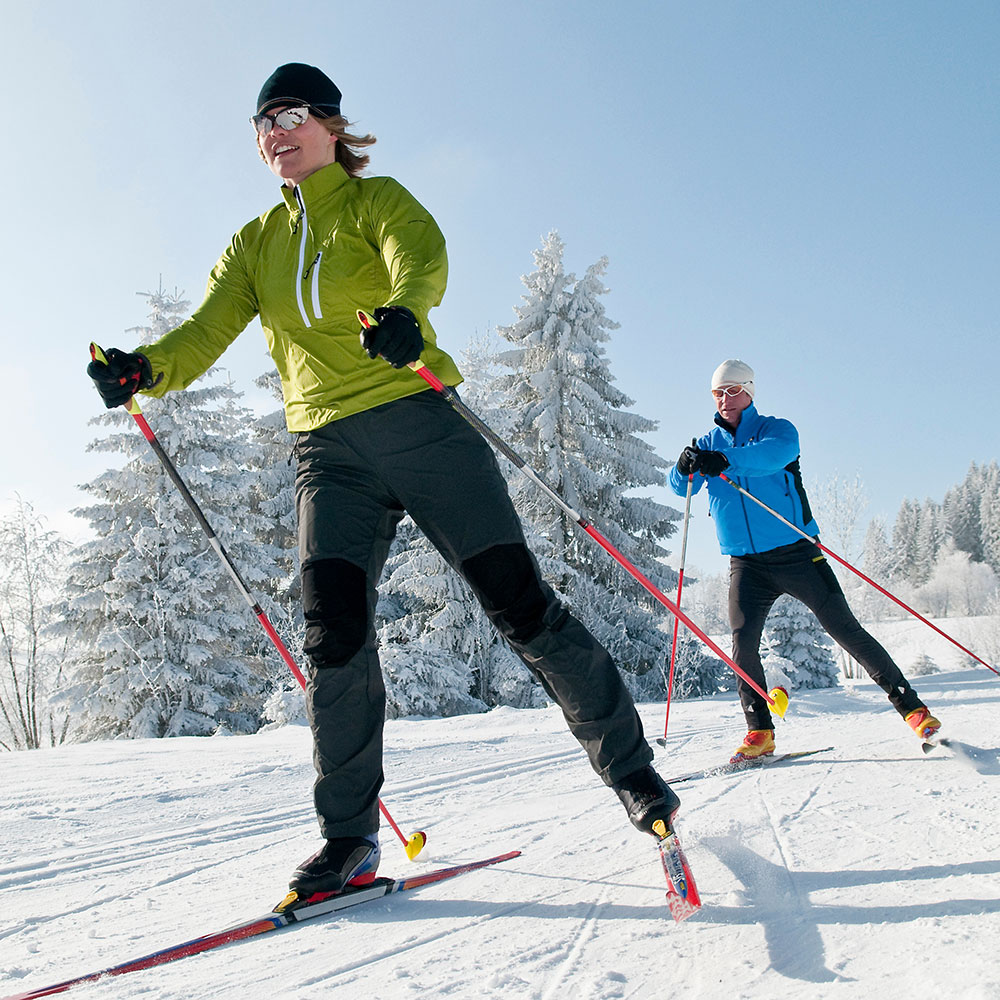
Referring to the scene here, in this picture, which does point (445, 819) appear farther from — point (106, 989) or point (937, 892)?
point (937, 892)

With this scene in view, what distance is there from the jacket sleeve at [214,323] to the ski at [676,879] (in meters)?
1.95

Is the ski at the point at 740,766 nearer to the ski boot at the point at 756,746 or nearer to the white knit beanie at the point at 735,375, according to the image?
the ski boot at the point at 756,746

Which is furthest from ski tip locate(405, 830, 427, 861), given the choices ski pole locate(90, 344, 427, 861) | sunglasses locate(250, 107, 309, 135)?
sunglasses locate(250, 107, 309, 135)

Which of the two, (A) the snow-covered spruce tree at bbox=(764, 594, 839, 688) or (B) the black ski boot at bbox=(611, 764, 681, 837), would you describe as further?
(A) the snow-covered spruce tree at bbox=(764, 594, 839, 688)

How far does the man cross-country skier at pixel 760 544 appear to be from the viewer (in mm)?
3852

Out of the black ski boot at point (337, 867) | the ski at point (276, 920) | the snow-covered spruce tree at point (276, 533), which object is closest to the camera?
the ski at point (276, 920)

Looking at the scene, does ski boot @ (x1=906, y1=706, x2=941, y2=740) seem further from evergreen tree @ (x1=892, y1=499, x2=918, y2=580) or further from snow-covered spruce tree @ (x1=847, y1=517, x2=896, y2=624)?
evergreen tree @ (x1=892, y1=499, x2=918, y2=580)

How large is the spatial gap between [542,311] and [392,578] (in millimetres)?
7789

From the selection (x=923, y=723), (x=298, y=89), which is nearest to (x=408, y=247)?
(x=298, y=89)

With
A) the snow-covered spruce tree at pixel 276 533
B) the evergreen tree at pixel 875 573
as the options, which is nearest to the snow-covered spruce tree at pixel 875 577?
the evergreen tree at pixel 875 573

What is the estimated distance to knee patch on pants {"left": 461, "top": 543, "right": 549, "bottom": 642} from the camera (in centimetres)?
197

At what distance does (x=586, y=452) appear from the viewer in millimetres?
17766

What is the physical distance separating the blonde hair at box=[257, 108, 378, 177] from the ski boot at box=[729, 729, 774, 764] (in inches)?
122

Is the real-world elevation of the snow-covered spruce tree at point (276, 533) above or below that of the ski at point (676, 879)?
above
